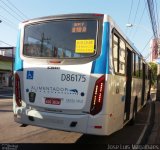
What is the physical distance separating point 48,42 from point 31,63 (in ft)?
2.09

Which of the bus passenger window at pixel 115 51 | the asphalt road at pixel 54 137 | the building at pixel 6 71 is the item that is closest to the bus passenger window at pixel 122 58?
the bus passenger window at pixel 115 51

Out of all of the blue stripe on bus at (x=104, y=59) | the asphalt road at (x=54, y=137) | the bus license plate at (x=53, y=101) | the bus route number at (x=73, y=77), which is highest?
the blue stripe on bus at (x=104, y=59)

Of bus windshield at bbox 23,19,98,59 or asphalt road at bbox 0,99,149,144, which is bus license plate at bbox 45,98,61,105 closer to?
bus windshield at bbox 23,19,98,59

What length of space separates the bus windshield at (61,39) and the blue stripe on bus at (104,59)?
0.19 metres

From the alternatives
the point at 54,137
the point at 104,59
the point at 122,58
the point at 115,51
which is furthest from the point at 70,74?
the point at 54,137

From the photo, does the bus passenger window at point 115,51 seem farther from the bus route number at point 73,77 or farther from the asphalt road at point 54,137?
the asphalt road at point 54,137

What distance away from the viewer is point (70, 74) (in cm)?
768

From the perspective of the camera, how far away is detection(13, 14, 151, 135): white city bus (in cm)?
743

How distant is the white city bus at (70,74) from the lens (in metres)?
7.43

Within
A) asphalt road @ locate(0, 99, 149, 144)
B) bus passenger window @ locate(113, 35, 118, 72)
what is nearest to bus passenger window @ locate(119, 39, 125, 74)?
bus passenger window @ locate(113, 35, 118, 72)

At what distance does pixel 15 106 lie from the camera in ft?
27.6

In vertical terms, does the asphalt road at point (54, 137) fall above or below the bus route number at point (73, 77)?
below

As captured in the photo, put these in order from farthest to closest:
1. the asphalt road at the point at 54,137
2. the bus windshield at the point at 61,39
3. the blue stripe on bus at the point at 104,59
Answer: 1. the asphalt road at the point at 54,137
2. the bus windshield at the point at 61,39
3. the blue stripe on bus at the point at 104,59

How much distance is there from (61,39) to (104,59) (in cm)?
121
